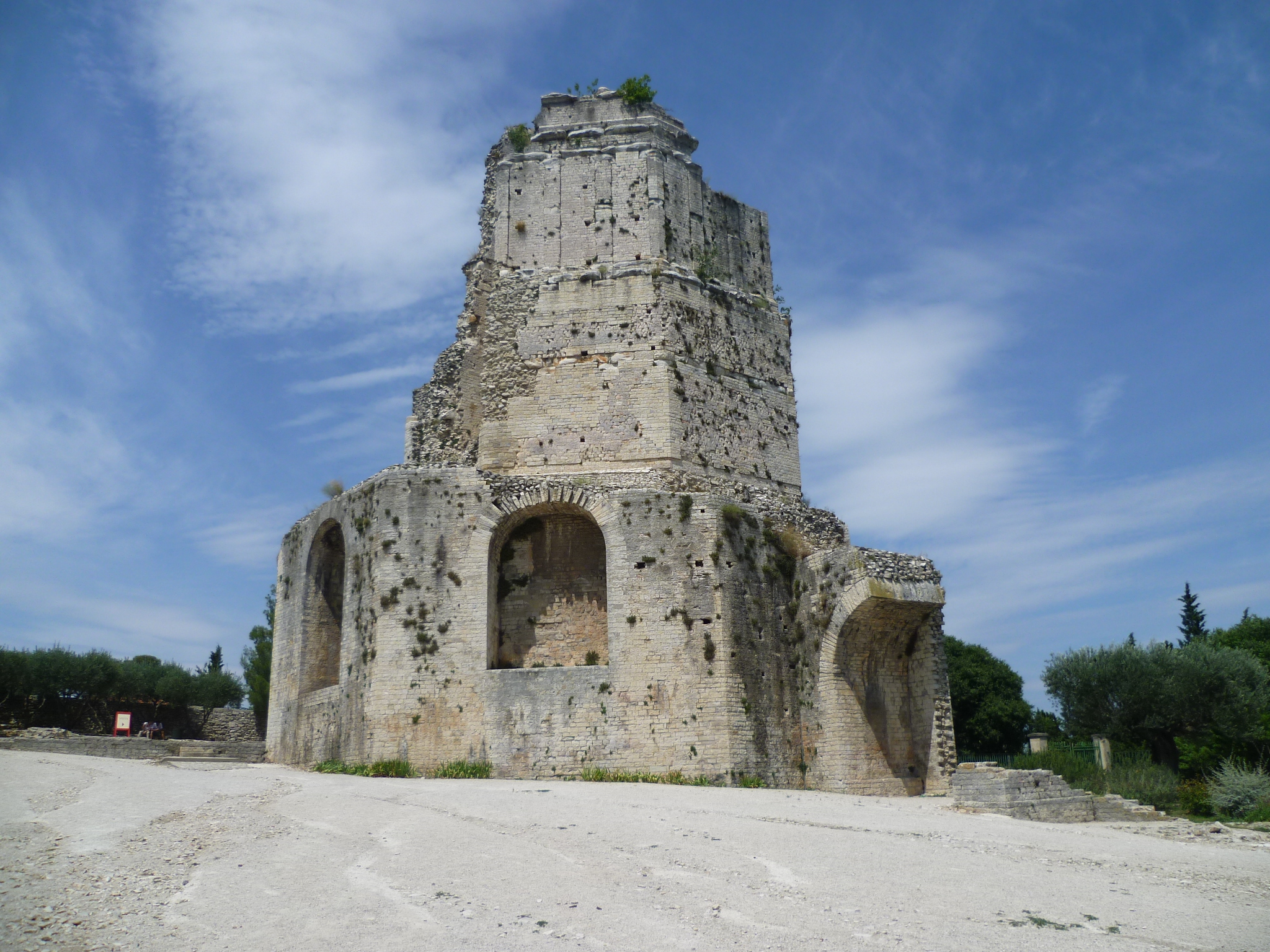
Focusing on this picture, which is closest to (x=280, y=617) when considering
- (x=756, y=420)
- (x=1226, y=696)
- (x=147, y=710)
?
(x=756, y=420)

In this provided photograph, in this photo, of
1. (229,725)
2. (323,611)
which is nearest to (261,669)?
(229,725)

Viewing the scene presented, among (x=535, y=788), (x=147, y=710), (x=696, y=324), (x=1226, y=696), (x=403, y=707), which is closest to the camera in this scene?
(x=535, y=788)

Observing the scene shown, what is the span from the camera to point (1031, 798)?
14.1 metres

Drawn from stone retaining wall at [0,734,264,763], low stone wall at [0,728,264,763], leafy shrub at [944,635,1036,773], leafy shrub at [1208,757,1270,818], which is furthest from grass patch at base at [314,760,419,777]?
leafy shrub at [944,635,1036,773]

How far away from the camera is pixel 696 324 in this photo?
20.4m

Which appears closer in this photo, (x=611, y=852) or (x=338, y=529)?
(x=611, y=852)

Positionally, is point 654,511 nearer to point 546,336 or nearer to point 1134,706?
point 546,336

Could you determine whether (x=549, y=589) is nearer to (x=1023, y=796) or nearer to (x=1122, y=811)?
(x=1023, y=796)

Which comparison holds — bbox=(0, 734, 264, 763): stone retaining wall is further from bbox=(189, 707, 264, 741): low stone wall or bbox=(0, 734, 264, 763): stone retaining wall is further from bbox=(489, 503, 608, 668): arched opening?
bbox=(189, 707, 264, 741): low stone wall

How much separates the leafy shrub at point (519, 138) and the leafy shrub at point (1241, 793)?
18.2 metres

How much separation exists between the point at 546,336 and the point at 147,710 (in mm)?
22975

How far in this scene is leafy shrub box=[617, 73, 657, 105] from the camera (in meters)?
21.9

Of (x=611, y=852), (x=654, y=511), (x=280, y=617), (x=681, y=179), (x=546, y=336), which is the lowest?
(x=611, y=852)

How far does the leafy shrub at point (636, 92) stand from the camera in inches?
861
